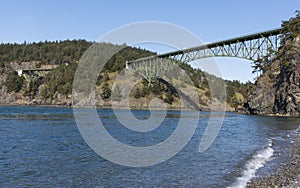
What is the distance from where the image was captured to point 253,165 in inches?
931

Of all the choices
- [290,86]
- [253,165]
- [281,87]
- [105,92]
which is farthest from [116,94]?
[253,165]

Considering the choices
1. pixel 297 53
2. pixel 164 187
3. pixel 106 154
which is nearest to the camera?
pixel 164 187

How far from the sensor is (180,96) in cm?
19900

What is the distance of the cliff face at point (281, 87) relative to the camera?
99875 mm

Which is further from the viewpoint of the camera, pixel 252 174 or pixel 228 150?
pixel 228 150

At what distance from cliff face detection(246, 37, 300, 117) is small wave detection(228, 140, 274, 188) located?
73.6 m

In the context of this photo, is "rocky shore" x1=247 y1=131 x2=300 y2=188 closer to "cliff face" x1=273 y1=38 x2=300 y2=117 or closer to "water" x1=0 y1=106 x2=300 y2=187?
"water" x1=0 y1=106 x2=300 y2=187

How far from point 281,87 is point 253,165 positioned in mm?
91666

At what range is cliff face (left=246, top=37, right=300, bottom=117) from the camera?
99.9 meters

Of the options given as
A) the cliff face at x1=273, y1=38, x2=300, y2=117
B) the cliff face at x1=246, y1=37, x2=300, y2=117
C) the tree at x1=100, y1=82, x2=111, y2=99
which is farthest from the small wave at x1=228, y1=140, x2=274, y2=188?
the tree at x1=100, y1=82, x2=111, y2=99

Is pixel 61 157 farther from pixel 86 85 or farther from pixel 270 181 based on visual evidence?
pixel 86 85

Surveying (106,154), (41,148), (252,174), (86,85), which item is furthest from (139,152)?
(86,85)

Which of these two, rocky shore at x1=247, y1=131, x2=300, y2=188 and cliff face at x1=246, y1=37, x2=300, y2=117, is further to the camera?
cliff face at x1=246, y1=37, x2=300, y2=117

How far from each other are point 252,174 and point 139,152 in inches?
477
